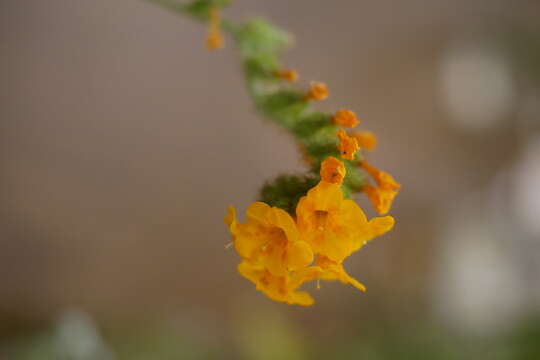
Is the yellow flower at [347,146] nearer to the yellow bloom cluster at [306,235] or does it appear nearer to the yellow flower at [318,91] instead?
the yellow bloom cluster at [306,235]

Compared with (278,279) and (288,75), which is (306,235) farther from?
(288,75)

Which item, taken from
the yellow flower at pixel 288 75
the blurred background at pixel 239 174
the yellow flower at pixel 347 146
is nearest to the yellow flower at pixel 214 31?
the yellow flower at pixel 288 75

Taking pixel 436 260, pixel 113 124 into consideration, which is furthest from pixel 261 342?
pixel 113 124

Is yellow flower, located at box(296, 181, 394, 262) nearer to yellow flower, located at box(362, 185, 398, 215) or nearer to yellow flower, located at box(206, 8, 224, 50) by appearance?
yellow flower, located at box(362, 185, 398, 215)

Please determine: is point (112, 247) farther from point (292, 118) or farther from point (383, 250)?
point (292, 118)

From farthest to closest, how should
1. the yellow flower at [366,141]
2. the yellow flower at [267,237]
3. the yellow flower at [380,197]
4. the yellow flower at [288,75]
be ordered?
the yellow flower at [288,75] < the yellow flower at [366,141] < the yellow flower at [380,197] < the yellow flower at [267,237]
